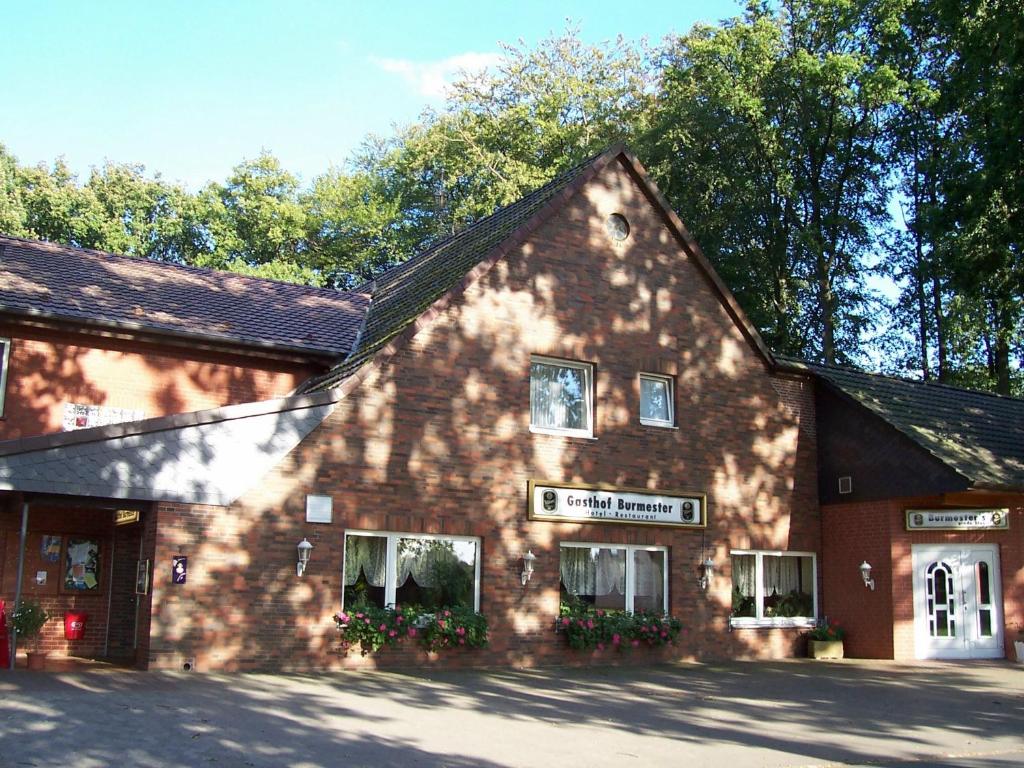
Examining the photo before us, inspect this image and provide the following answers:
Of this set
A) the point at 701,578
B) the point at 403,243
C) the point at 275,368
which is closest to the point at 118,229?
the point at 403,243

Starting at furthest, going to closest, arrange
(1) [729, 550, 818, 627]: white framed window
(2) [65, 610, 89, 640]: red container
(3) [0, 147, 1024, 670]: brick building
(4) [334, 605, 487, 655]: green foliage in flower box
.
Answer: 1. (1) [729, 550, 818, 627]: white framed window
2. (2) [65, 610, 89, 640]: red container
3. (4) [334, 605, 487, 655]: green foliage in flower box
4. (3) [0, 147, 1024, 670]: brick building

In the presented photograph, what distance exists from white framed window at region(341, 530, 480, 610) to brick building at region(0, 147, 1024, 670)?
1.4 inches

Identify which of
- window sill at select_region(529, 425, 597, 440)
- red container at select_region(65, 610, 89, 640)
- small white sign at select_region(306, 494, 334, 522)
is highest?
window sill at select_region(529, 425, 597, 440)

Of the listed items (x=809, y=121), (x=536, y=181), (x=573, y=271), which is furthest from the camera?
(x=536, y=181)

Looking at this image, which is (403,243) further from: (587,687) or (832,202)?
(587,687)

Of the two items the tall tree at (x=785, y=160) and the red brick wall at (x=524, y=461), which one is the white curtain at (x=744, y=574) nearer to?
the red brick wall at (x=524, y=461)

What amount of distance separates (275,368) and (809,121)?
22714 mm

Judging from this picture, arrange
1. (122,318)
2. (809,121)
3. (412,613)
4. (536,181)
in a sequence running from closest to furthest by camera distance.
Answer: (412,613) → (122,318) → (809,121) → (536,181)

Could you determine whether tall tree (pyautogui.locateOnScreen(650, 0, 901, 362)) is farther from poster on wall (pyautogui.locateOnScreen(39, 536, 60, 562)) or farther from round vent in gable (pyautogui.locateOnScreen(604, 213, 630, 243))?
poster on wall (pyautogui.locateOnScreen(39, 536, 60, 562))

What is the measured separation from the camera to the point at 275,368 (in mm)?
18906

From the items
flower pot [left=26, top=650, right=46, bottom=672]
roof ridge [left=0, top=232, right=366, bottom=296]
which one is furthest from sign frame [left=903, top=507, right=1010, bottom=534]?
flower pot [left=26, top=650, right=46, bottom=672]

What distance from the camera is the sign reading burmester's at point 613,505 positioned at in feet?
57.3

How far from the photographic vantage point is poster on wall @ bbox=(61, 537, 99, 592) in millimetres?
16734

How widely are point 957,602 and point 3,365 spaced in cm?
1685
